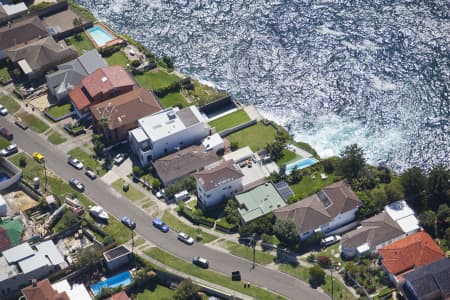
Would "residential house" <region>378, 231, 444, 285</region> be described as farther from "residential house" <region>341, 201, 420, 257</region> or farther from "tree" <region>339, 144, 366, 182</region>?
"tree" <region>339, 144, 366, 182</region>

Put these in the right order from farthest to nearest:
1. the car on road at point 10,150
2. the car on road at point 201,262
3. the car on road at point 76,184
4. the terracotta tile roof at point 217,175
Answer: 1. the car on road at point 10,150
2. the car on road at point 76,184
3. the terracotta tile roof at point 217,175
4. the car on road at point 201,262

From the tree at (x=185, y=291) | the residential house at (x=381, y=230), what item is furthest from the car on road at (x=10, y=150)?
the residential house at (x=381, y=230)

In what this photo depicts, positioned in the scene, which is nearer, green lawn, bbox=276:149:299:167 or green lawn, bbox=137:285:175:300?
green lawn, bbox=137:285:175:300

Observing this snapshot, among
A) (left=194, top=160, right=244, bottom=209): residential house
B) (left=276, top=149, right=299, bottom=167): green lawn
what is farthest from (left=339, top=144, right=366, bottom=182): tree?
(left=194, top=160, right=244, bottom=209): residential house

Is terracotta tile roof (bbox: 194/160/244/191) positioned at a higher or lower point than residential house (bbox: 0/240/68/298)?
higher

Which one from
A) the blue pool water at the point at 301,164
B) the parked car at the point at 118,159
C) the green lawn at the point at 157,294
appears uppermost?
the parked car at the point at 118,159

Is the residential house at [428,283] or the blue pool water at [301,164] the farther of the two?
the blue pool water at [301,164]

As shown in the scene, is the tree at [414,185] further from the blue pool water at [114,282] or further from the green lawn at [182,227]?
the blue pool water at [114,282]
